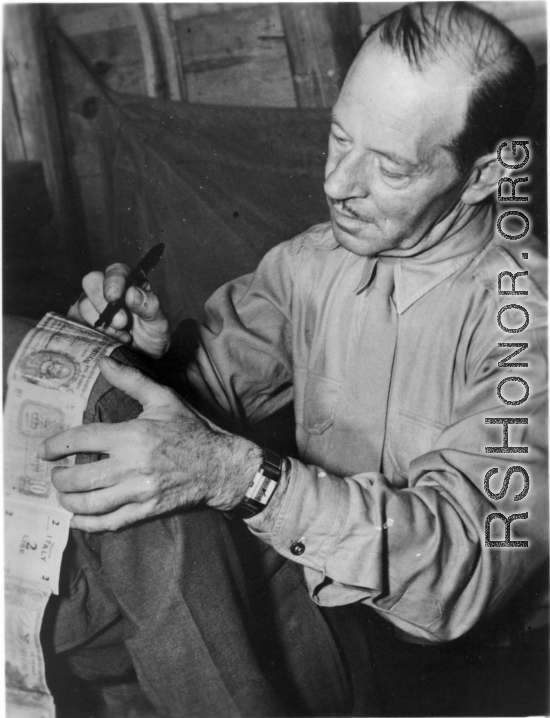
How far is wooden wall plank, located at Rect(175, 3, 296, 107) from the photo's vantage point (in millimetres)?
728

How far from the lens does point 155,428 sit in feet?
2.00

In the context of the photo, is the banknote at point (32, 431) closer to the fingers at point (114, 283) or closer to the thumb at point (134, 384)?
the thumb at point (134, 384)

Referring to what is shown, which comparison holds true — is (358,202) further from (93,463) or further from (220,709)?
(220,709)

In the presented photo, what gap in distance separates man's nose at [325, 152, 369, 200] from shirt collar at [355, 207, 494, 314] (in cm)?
11

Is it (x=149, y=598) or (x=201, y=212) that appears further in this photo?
(x=201, y=212)

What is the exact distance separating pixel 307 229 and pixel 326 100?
6.3 inches

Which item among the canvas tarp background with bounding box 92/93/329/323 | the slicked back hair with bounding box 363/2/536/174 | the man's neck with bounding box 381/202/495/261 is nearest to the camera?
the slicked back hair with bounding box 363/2/536/174

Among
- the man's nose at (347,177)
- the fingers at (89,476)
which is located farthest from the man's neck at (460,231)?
the fingers at (89,476)

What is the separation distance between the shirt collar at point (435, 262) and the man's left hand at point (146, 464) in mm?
264

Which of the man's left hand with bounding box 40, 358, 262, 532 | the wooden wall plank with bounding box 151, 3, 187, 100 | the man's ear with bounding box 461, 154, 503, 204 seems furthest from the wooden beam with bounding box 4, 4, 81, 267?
the man's ear with bounding box 461, 154, 503, 204

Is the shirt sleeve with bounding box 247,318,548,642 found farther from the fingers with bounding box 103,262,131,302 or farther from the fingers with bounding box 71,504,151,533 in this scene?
the fingers with bounding box 103,262,131,302

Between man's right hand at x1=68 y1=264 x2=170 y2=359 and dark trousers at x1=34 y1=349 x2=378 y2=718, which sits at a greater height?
man's right hand at x1=68 y1=264 x2=170 y2=359

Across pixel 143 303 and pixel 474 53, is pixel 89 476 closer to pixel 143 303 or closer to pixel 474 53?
pixel 143 303

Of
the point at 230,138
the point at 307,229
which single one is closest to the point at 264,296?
the point at 307,229
